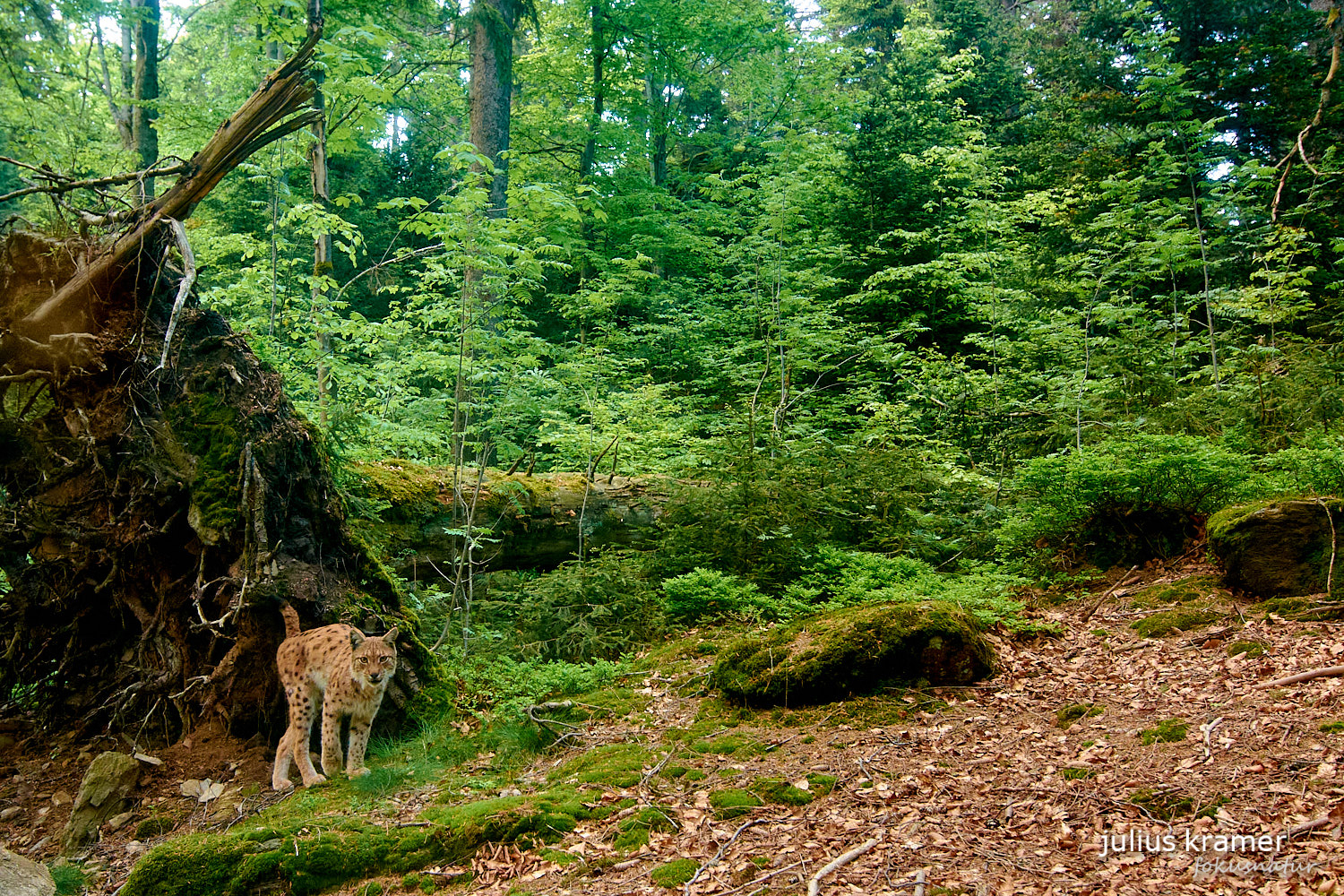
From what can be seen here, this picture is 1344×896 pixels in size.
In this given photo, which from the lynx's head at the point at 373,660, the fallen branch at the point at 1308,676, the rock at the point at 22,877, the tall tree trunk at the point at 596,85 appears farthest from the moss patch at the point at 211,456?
the tall tree trunk at the point at 596,85

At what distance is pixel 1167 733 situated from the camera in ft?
14.1

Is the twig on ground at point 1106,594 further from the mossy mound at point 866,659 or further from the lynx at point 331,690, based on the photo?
the lynx at point 331,690

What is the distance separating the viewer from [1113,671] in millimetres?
5574

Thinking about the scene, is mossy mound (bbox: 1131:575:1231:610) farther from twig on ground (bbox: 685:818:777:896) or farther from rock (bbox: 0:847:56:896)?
rock (bbox: 0:847:56:896)

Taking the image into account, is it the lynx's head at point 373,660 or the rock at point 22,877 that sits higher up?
the lynx's head at point 373,660

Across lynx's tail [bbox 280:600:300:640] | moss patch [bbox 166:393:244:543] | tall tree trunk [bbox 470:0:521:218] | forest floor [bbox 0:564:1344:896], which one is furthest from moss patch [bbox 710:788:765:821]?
tall tree trunk [bbox 470:0:521:218]

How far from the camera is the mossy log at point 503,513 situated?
26.7ft

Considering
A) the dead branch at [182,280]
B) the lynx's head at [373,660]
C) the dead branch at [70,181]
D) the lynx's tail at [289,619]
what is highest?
the dead branch at [70,181]

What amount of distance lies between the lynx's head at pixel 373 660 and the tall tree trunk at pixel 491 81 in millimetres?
9726

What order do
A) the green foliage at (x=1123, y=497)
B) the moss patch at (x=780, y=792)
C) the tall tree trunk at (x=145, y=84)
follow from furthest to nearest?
the tall tree trunk at (x=145, y=84) → the green foliage at (x=1123, y=497) → the moss patch at (x=780, y=792)

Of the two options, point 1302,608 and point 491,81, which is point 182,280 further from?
point 491,81

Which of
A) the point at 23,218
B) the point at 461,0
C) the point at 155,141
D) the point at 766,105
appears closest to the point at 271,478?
the point at 23,218

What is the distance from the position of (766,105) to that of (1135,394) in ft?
47.0

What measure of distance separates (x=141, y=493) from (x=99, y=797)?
1.97 meters
